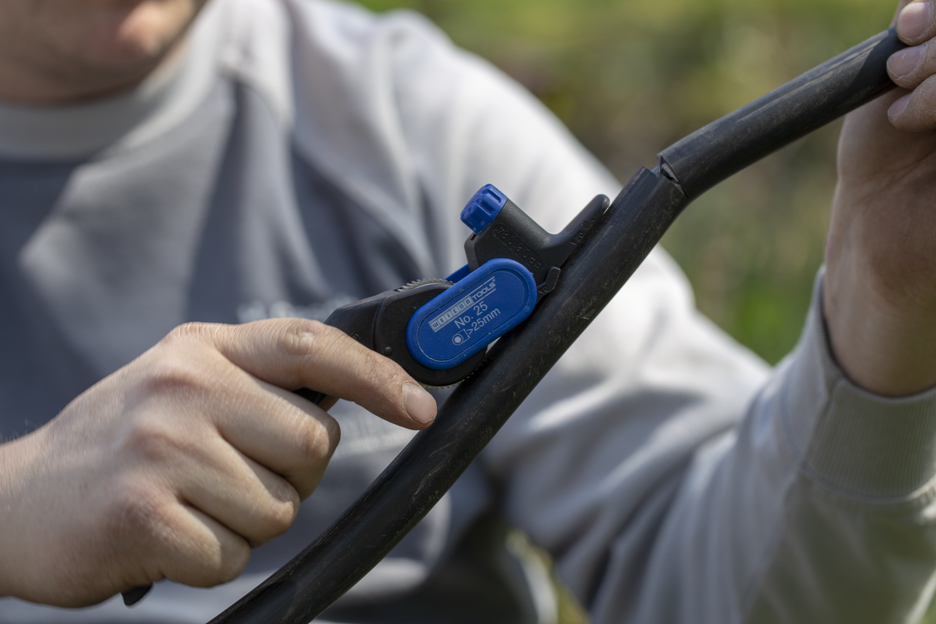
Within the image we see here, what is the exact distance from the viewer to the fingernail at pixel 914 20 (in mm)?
646

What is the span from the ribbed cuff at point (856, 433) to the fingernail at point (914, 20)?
275 millimetres

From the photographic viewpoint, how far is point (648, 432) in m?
1.10

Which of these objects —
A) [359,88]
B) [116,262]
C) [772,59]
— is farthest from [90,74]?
[772,59]

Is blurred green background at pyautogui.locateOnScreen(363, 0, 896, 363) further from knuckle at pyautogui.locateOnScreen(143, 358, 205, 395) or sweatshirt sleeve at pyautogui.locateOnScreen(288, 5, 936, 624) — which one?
knuckle at pyautogui.locateOnScreen(143, 358, 205, 395)

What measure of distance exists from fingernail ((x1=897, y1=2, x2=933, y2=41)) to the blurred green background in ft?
8.77

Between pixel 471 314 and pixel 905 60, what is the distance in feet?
1.34

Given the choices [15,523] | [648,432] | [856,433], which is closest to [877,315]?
[856,433]

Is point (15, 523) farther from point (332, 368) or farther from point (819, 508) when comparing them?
point (819, 508)

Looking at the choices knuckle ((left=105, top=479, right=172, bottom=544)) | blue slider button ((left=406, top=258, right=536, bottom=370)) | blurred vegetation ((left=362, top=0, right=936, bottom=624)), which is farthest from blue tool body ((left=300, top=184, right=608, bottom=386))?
blurred vegetation ((left=362, top=0, right=936, bottom=624))

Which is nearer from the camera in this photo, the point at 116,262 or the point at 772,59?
the point at 116,262

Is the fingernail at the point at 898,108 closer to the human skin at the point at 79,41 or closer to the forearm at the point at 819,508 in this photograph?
the forearm at the point at 819,508

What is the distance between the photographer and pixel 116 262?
3.42 feet

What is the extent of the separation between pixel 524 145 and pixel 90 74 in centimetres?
59

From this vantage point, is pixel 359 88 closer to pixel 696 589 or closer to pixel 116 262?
pixel 116 262
